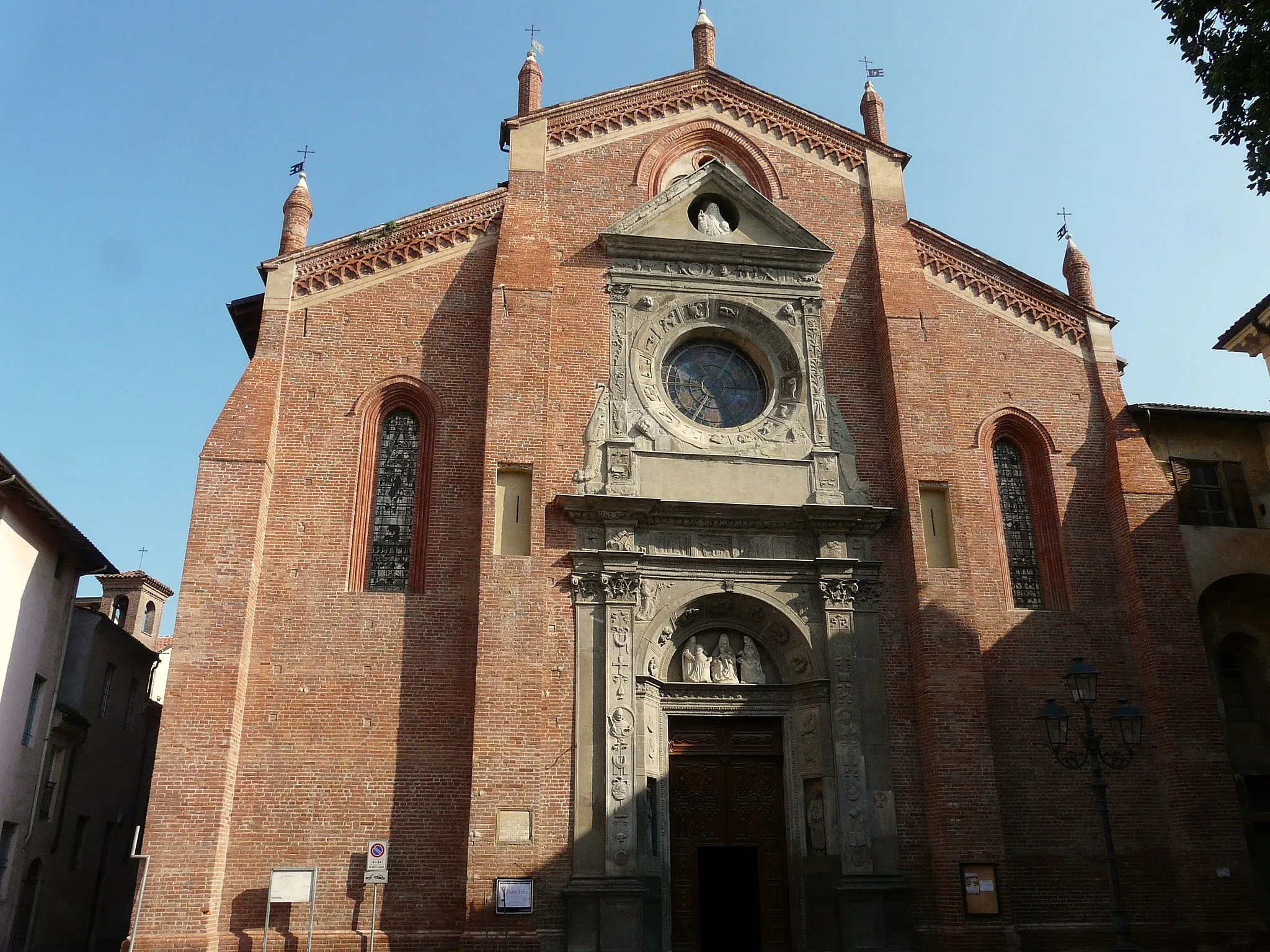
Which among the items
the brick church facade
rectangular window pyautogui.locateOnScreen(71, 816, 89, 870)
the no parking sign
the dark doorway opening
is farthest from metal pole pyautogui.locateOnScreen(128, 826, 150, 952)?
rectangular window pyautogui.locateOnScreen(71, 816, 89, 870)

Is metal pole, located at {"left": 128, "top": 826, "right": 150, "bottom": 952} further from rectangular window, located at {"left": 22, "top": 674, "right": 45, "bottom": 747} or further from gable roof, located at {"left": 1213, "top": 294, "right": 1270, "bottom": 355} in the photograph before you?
gable roof, located at {"left": 1213, "top": 294, "right": 1270, "bottom": 355}

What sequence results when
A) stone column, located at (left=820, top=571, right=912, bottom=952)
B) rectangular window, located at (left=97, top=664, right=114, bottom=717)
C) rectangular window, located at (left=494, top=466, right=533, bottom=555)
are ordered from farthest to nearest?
rectangular window, located at (left=97, top=664, right=114, bottom=717) < rectangular window, located at (left=494, top=466, right=533, bottom=555) < stone column, located at (left=820, top=571, right=912, bottom=952)

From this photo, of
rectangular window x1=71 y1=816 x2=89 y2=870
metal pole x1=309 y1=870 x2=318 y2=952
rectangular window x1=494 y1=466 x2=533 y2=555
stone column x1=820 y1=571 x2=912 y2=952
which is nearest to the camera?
metal pole x1=309 y1=870 x2=318 y2=952

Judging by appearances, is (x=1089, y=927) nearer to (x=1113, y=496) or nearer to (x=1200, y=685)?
(x=1200, y=685)

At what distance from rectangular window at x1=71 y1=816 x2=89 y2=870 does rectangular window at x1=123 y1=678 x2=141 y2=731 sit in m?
2.58

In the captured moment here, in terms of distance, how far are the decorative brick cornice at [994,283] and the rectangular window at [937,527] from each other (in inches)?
174

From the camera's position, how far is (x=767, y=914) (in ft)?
49.2

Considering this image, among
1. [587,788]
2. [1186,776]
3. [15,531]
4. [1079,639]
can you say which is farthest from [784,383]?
[15,531]

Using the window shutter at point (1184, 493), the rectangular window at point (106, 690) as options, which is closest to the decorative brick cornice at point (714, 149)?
the window shutter at point (1184, 493)

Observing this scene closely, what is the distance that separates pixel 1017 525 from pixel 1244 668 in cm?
459

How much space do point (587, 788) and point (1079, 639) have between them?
27.1ft

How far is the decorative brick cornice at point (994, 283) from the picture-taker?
1911cm

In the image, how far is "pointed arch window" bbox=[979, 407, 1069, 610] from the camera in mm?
17344

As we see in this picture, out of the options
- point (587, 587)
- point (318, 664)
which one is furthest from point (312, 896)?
point (587, 587)
